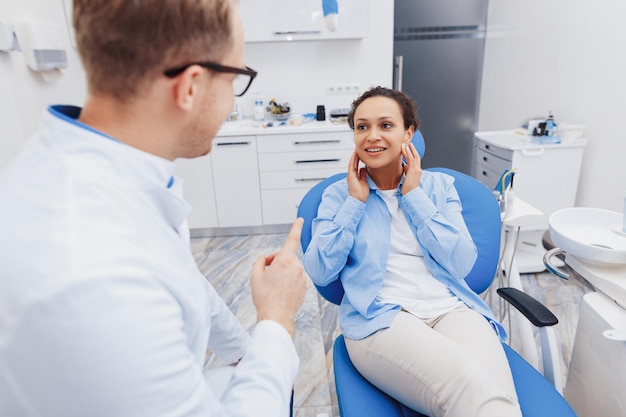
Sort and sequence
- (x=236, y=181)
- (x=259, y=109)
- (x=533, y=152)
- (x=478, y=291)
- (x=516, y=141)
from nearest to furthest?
(x=478, y=291)
(x=533, y=152)
(x=516, y=141)
(x=236, y=181)
(x=259, y=109)

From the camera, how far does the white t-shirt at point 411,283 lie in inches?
51.6

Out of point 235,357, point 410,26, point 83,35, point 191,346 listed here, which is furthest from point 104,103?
point 410,26

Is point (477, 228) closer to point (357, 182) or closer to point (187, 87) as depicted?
point (357, 182)

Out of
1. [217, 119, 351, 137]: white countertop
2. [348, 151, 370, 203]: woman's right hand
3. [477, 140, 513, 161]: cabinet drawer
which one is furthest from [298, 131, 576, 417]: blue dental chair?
[217, 119, 351, 137]: white countertop

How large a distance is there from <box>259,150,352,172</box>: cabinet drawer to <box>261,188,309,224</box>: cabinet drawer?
0.66 feet

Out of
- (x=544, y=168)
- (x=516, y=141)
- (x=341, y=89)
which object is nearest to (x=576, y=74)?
(x=516, y=141)

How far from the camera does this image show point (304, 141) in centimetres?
328

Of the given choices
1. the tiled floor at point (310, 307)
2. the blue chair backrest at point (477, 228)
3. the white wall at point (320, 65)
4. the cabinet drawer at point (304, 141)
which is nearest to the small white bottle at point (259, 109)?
the white wall at point (320, 65)

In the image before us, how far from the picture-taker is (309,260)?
1.31 meters

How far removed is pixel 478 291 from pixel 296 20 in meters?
2.67

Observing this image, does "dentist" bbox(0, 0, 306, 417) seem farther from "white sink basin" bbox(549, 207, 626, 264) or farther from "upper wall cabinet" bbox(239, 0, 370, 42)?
"upper wall cabinet" bbox(239, 0, 370, 42)

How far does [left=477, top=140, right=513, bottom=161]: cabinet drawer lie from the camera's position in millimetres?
2596

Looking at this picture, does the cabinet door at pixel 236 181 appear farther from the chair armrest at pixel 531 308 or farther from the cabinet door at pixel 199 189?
the chair armrest at pixel 531 308

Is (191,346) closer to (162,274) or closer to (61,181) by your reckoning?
(162,274)
